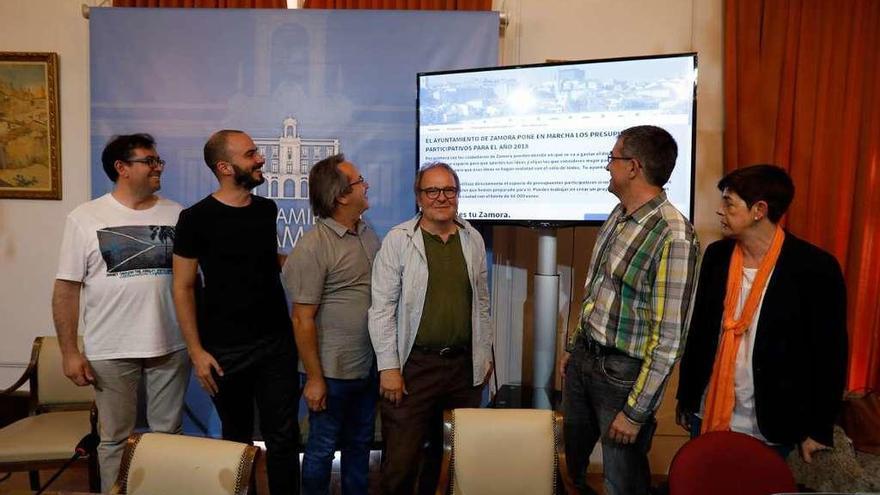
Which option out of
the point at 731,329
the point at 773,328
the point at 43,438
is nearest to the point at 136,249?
the point at 43,438

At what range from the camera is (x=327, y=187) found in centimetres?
217

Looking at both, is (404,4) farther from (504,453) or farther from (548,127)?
(504,453)

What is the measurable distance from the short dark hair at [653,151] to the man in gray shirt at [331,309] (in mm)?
1025

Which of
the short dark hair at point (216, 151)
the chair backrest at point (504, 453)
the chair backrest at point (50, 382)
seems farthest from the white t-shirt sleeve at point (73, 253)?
the chair backrest at point (504, 453)

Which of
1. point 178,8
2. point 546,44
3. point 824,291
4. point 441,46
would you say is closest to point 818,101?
point 546,44

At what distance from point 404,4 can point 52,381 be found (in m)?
A: 2.52

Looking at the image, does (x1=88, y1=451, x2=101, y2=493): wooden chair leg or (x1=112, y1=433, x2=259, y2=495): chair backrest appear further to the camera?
(x1=88, y1=451, x2=101, y2=493): wooden chair leg

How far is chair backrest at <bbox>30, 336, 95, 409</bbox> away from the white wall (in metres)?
0.69

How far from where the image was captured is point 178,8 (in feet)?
9.63

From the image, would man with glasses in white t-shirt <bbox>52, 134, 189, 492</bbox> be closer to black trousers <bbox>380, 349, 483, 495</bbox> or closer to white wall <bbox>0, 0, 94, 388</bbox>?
black trousers <bbox>380, 349, 483, 495</bbox>

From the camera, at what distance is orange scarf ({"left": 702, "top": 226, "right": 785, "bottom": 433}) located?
1775mm

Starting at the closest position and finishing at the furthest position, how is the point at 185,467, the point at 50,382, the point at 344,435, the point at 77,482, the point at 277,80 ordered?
the point at 185,467, the point at 344,435, the point at 50,382, the point at 77,482, the point at 277,80

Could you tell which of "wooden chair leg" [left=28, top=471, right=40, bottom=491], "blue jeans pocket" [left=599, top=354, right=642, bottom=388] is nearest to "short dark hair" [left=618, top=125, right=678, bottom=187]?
"blue jeans pocket" [left=599, top=354, right=642, bottom=388]

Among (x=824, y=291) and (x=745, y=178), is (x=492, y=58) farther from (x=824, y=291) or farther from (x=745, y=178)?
(x=824, y=291)
